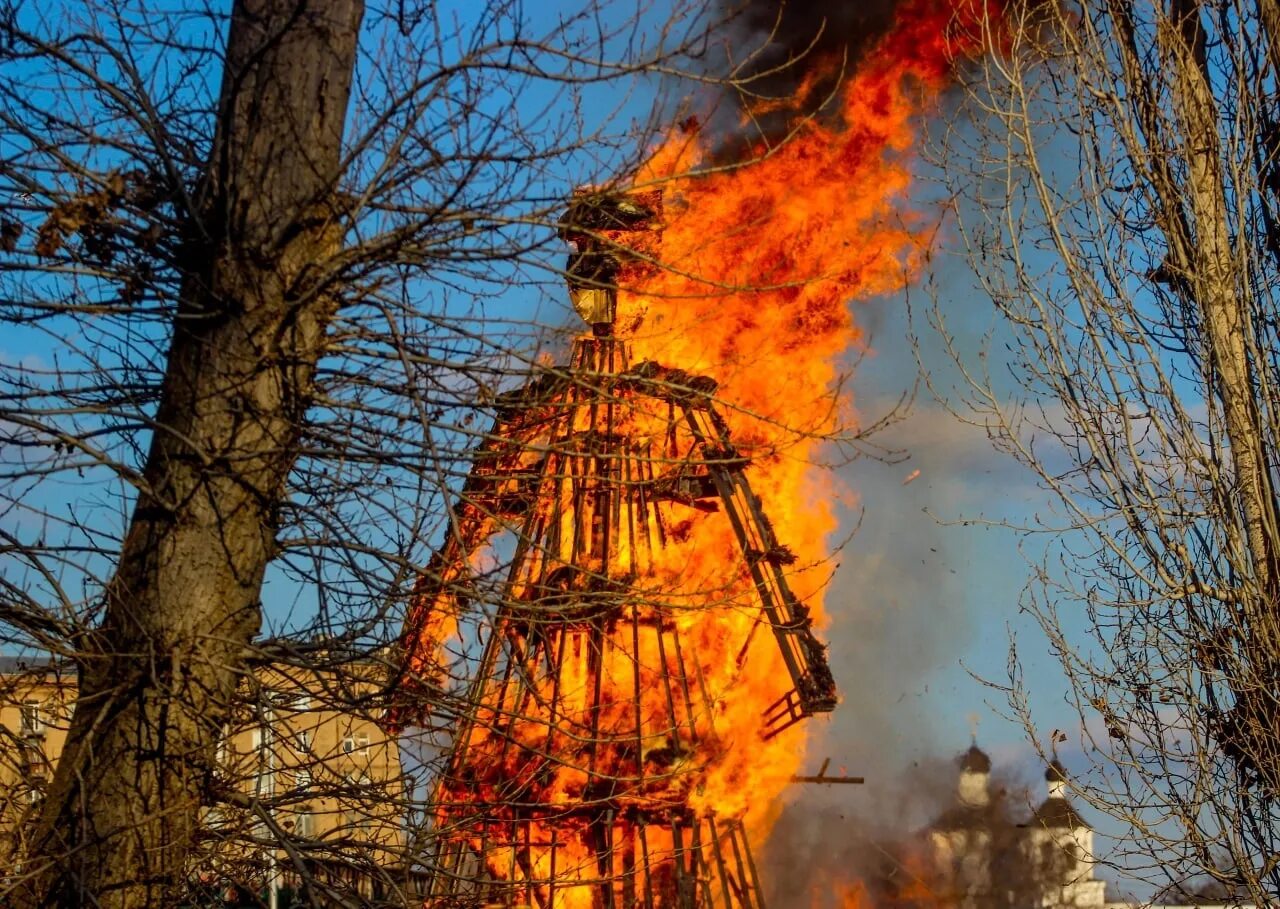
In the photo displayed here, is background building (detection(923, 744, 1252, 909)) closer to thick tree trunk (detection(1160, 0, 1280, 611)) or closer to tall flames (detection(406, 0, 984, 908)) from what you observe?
tall flames (detection(406, 0, 984, 908))

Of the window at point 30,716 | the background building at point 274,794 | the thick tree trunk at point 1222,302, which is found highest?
the thick tree trunk at point 1222,302

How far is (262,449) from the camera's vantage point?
21.0 feet

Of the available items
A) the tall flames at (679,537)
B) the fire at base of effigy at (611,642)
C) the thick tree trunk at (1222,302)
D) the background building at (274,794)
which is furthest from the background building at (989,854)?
the background building at (274,794)

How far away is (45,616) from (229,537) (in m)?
1.11

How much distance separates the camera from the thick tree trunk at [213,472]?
6.07 m

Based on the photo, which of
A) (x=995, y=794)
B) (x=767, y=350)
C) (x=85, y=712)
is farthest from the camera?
(x=995, y=794)

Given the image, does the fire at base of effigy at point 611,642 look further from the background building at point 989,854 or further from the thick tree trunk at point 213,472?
the background building at point 989,854

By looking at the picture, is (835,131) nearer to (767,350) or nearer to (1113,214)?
(767,350)

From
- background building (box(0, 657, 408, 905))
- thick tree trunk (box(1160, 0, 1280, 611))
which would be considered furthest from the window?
thick tree trunk (box(1160, 0, 1280, 611))

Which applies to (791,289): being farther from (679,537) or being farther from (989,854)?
(989,854)

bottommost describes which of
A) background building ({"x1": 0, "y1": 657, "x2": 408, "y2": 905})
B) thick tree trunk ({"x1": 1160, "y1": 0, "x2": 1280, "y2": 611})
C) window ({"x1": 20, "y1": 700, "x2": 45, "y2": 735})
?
background building ({"x1": 0, "y1": 657, "x2": 408, "y2": 905})

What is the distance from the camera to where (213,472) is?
6.27 meters

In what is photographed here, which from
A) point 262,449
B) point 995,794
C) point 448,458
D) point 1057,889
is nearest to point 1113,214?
point 448,458

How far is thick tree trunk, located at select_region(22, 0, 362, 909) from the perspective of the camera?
6066 mm
